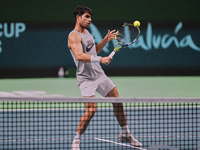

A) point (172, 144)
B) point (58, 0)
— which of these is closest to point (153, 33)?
point (58, 0)

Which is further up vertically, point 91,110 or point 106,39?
point 106,39

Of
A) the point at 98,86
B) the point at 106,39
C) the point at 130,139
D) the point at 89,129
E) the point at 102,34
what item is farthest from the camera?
the point at 102,34

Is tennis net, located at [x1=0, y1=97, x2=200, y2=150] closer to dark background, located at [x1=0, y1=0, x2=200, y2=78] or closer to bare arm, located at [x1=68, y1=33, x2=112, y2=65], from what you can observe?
bare arm, located at [x1=68, y1=33, x2=112, y2=65]

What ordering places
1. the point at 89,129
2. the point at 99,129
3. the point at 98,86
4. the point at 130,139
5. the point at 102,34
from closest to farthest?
the point at 89,129 → the point at 99,129 → the point at 130,139 → the point at 98,86 → the point at 102,34

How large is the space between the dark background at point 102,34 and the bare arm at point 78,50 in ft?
28.5

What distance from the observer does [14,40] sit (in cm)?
1195

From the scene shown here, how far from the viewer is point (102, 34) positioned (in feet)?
39.5

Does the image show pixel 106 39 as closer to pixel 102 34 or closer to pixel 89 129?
pixel 89 129

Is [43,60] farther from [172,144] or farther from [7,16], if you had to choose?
[172,144]

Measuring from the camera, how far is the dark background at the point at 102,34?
11.9m

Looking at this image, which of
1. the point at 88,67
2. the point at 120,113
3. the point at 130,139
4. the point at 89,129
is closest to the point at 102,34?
the point at 88,67

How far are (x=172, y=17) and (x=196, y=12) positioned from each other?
948mm

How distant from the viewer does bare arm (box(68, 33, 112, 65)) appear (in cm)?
315

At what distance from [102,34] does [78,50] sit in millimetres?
8909
